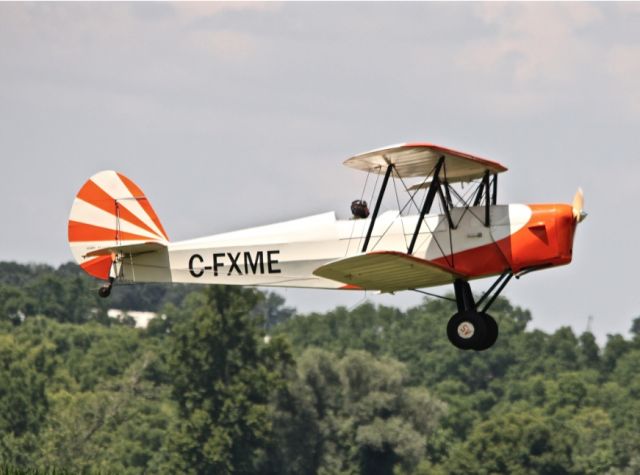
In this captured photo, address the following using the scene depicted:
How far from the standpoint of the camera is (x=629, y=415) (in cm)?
7088

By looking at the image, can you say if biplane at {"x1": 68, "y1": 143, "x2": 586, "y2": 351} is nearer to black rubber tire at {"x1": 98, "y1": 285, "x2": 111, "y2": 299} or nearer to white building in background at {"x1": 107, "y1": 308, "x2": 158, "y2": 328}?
black rubber tire at {"x1": 98, "y1": 285, "x2": 111, "y2": 299}

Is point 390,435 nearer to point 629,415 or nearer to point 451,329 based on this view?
point 629,415

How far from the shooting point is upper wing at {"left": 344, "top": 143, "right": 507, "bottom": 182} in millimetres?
18453

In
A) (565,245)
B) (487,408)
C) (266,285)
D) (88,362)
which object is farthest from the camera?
(88,362)

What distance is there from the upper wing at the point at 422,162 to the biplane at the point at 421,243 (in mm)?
12

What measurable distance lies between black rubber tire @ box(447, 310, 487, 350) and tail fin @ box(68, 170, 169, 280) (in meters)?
5.18

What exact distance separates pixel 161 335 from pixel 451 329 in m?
83.8

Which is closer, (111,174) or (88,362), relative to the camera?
(111,174)

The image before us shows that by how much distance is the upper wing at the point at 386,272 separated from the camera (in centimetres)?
1780

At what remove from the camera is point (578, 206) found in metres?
18.7

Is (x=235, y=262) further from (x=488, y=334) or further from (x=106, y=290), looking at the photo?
(x=488, y=334)

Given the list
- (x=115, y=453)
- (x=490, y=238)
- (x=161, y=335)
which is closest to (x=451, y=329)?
(x=490, y=238)

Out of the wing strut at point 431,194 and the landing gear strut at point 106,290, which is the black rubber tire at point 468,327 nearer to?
the wing strut at point 431,194

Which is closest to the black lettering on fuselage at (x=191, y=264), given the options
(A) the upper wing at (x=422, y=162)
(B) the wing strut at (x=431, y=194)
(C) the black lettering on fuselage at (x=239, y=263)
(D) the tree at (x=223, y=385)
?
(C) the black lettering on fuselage at (x=239, y=263)
